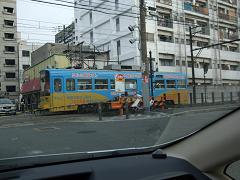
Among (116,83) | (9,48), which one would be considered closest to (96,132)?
(116,83)

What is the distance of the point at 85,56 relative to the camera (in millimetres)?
29531

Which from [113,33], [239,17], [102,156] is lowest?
[102,156]

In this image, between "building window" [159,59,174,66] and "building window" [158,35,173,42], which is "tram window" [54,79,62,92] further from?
"building window" [158,35,173,42]

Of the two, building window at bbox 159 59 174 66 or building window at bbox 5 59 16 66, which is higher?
building window at bbox 5 59 16 66

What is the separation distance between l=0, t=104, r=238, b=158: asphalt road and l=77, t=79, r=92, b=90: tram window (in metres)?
18.6

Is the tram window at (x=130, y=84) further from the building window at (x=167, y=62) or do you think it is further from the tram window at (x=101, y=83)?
the building window at (x=167, y=62)

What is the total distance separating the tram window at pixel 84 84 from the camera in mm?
21797

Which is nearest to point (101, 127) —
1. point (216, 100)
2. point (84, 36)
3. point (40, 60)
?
A: point (216, 100)

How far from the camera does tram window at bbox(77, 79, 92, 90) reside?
21797 millimetres

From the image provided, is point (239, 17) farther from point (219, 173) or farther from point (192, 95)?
point (219, 173)

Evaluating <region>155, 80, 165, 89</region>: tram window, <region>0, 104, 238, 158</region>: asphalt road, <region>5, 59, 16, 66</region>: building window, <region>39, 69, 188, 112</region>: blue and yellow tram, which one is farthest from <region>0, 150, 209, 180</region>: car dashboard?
<region>5, 59, 16, 66</region>: building window

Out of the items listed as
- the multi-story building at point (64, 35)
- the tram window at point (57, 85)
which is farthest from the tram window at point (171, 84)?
the multi-story building at point (64, 35)

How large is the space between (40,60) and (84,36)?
125 ft

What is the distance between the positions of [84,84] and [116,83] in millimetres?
2543
